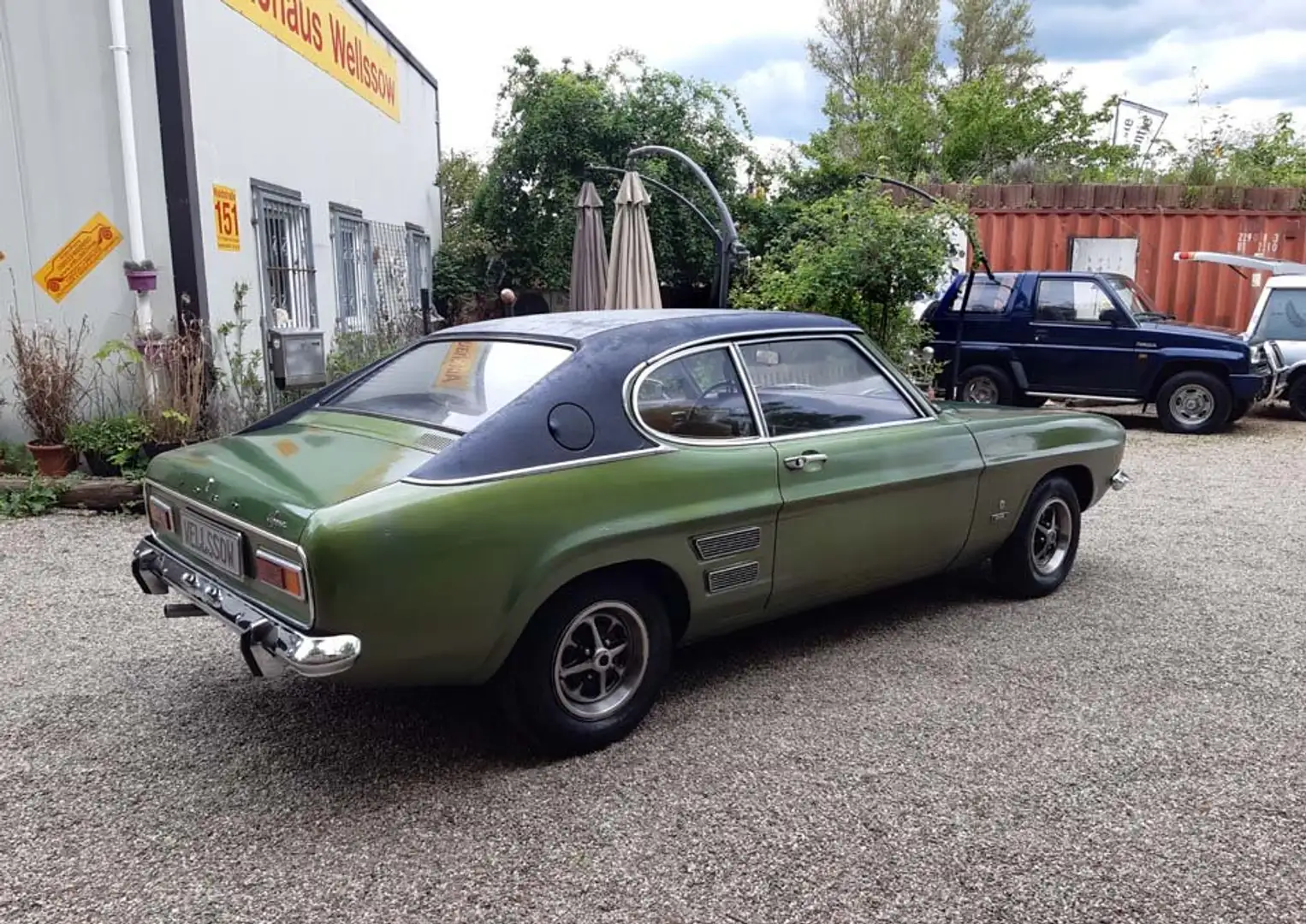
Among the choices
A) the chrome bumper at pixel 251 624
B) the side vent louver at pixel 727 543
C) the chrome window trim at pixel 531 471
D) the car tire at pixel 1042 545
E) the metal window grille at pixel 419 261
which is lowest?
the car tire at pixel 1042 545

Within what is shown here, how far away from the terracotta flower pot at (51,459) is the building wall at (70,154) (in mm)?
800

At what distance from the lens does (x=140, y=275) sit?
691 centimetres

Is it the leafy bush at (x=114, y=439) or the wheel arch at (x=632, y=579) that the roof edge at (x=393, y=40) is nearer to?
the leafy bush at (x=114, y=439)

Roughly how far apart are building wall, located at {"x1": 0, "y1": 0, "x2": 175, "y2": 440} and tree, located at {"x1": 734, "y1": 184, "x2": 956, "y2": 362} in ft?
16.6

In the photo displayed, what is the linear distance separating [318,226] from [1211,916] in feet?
29.1

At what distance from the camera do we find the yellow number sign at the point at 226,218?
740 cm

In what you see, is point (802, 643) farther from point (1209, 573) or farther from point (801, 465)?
point (1209, 573)

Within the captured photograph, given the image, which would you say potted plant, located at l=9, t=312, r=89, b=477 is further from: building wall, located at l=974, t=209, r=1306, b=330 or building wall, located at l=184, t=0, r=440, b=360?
building wall, located at l=974, t=209, r=1306, b=330

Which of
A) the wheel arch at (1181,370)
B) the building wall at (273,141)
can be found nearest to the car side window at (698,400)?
the building wall at (273,141)

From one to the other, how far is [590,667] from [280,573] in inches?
41.3

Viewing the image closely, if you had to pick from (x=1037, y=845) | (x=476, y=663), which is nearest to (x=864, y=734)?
(x=1037, y=845)

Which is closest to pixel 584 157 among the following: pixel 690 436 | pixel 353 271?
pixel 353 271

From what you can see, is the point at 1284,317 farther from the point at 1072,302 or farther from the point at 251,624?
the point at 251,624

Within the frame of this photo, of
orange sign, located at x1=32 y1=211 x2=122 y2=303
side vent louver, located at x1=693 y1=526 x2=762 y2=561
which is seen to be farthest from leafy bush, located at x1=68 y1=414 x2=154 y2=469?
side vent louver, located at x1=693 y1=526 x2=762 y2=561
